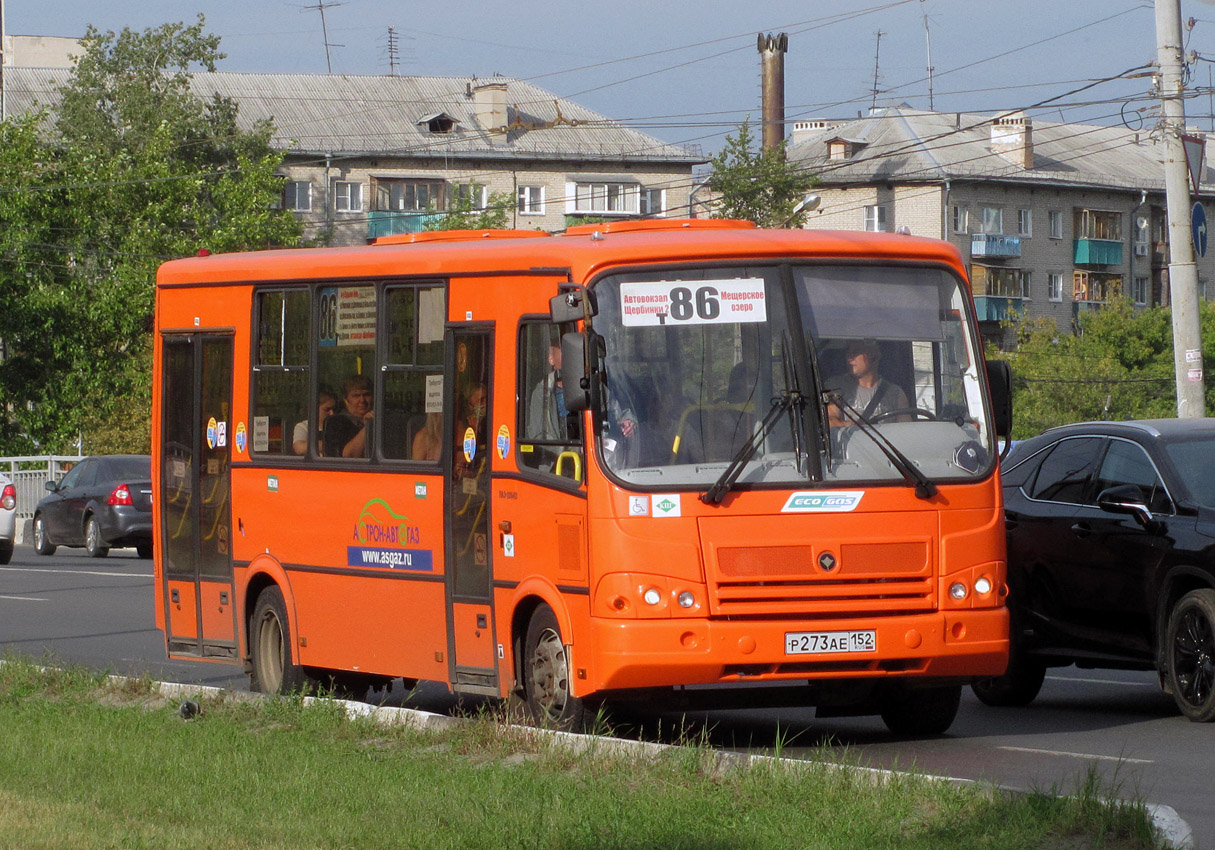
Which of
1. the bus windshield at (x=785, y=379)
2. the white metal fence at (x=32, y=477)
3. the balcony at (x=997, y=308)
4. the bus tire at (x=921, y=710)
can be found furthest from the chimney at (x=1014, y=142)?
the bus windshield at (x=785, y=379)

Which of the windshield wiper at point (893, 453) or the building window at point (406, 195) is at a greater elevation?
the building window at point (406, 195)

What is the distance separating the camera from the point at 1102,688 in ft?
44.4

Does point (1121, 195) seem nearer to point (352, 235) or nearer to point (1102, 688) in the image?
point (352, 235)

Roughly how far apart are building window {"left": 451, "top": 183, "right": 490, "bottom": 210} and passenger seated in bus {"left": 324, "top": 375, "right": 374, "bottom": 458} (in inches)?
2544

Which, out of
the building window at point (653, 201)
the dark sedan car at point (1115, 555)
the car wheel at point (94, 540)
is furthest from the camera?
the building window at point (653, 201)

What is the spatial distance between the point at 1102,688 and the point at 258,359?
5890 mm

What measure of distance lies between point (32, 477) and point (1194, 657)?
3339 centimetres

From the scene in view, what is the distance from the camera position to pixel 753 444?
32.0 ft

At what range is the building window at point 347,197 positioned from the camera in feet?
287

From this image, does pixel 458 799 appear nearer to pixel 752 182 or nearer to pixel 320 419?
pixel 320 419

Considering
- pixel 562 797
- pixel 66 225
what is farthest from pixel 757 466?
pixel 66 225

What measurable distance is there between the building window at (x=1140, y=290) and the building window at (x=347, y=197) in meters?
37.7

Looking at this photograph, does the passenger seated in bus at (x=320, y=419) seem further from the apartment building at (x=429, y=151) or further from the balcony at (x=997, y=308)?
the balcony at (x=997, y=308)

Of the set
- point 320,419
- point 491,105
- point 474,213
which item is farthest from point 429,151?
point 320,419
